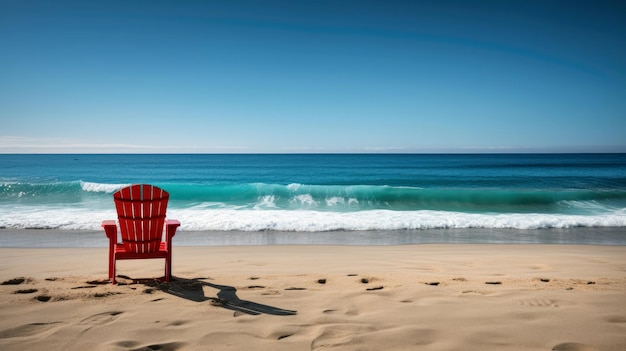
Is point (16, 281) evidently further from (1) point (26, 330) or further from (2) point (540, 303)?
(2) point (540, 303)

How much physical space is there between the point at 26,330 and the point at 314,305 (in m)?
2.26

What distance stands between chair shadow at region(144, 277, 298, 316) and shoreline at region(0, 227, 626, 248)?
11.3 ft

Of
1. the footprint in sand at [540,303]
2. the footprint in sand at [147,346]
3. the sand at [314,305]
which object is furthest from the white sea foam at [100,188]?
the footprint in sand at [540,303]

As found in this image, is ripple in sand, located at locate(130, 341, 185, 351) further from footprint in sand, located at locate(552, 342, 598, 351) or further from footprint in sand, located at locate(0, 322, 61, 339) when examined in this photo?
footprint in sand, located at locate(552, 342, 598, 351)

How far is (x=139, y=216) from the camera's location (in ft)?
14.1

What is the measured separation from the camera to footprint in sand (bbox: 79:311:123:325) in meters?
2.90

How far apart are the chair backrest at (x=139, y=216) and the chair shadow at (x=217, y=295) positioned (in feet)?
1.52

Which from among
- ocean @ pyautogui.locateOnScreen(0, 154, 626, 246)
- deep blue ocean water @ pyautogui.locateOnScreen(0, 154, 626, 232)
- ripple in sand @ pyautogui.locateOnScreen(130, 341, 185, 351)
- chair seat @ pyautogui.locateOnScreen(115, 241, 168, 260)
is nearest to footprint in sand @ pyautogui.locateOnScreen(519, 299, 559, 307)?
ripple in sand @ pyautogui.locateOnScreen(130, 341, 185, 351)

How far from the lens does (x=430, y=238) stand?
840 centimetres

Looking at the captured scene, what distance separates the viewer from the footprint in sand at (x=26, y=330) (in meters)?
2.68

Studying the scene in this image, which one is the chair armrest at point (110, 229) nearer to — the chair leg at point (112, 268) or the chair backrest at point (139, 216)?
the chair backrest at point (139, 216)

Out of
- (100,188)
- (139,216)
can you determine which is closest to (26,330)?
(139,216)

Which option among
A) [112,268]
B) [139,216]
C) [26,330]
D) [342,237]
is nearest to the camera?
[26,330]

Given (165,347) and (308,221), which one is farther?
(308,221)
